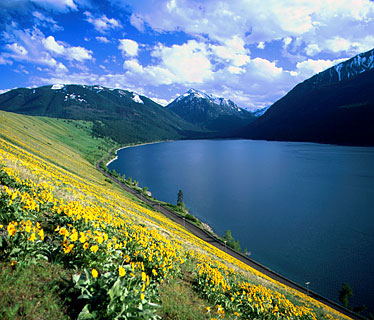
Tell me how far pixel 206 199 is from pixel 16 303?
260ft

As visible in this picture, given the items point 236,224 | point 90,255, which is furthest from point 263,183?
point 90,255

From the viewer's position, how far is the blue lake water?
43.5 metres

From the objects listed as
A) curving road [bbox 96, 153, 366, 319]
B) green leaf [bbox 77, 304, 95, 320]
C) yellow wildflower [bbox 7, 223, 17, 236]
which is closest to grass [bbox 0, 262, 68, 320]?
green leaf [bbox 77, 304, 95, 320]

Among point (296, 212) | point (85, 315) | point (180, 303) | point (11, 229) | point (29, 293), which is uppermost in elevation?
point (11, 229)

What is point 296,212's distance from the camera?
224ft


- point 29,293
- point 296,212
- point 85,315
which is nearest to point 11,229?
point 29,293

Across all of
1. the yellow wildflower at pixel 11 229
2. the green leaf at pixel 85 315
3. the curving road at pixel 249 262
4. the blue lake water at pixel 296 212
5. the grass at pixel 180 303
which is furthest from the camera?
the blue lake water at pixel 296 212

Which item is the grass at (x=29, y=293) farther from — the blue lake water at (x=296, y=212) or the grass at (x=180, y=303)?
the blue lake water at (x=296, y=212)

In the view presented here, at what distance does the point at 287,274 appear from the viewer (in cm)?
4203

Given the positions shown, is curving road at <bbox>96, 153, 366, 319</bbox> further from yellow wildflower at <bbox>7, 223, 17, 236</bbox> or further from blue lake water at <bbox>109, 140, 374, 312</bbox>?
yellow wildflower at <bbox>7, 223, 17, 236</bbox>

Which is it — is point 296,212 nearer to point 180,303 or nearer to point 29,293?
point 180,303

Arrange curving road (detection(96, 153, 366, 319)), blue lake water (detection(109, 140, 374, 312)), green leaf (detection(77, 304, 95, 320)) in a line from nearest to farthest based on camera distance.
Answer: green leaf (detection(77, 304, 95, 320)) → curving road (detection(96, 153, 366, 319)) → blue lake water (detection(109, 140, 374, 312))

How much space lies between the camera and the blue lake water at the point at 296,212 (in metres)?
43.5

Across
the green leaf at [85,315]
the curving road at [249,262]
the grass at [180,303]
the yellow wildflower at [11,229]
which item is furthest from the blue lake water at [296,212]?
the yellow wildflower at [11,229]
